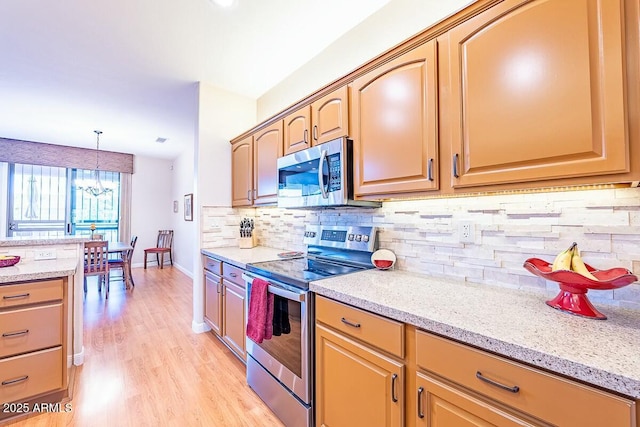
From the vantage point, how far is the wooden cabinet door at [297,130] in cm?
210

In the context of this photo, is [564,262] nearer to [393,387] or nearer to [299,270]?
[393,387]

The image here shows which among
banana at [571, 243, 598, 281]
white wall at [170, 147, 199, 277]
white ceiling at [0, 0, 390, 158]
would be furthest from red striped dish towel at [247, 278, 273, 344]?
white wall at [170, 147, 199, 277]

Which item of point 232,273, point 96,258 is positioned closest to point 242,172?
point 232,273

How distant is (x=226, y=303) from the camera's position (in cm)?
243

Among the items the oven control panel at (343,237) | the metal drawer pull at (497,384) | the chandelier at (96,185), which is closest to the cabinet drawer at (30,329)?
the oven control panel at (343,237)

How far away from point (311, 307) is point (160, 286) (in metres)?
4.36

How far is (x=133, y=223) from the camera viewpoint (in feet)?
21.0

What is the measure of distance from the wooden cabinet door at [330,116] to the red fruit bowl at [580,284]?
1258 millimetres

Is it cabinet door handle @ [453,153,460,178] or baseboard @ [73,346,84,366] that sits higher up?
cabinet door handle @ [453,153,460,178]

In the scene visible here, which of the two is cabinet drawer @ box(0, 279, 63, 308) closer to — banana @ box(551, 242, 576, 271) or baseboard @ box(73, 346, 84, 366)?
baseboard @ box(73, 346, 84, 366)

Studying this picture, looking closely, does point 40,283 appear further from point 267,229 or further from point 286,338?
point 267,229

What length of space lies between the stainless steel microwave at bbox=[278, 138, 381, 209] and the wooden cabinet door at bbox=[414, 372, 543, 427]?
1035 mm

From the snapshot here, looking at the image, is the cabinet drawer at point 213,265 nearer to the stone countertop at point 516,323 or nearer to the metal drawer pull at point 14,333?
the metal drawer pull at point 14,333

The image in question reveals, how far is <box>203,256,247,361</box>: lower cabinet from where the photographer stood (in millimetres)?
2203
